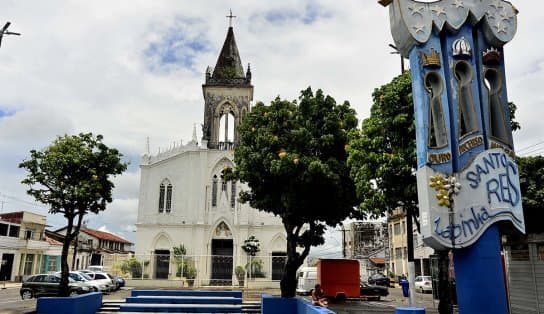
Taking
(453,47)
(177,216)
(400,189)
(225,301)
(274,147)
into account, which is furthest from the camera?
(177,216)

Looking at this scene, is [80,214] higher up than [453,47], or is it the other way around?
[453,47]

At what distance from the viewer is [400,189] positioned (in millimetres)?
12531

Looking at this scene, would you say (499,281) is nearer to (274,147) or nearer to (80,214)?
(274,147)

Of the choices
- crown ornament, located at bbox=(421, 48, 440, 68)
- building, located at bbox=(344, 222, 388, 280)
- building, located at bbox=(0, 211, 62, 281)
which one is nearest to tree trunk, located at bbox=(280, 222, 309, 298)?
crown ornament, located at bbox=(421, 48, 440, 68)

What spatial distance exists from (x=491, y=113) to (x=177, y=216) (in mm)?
27934

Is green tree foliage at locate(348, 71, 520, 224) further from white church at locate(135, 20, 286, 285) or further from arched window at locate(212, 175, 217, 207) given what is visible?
arched window at locate(212, 175, 217, 207)

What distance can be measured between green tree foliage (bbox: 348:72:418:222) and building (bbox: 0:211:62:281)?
33.5m

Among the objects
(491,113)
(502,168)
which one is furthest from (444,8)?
(502,168)

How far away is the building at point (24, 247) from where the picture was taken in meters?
37.1

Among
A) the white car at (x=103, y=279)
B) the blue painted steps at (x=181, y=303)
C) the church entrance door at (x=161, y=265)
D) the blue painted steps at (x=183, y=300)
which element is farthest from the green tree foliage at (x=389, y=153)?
the church entrance door at (x=161, y=265)

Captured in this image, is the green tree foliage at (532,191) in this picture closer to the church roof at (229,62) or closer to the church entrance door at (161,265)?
the church entrance door at (161,265)

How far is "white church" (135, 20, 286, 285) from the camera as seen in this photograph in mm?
32781

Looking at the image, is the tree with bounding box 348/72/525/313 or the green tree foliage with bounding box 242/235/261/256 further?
the green tree foliage with bounding box 242/235/261/256

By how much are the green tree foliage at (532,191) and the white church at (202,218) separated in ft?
69.3
